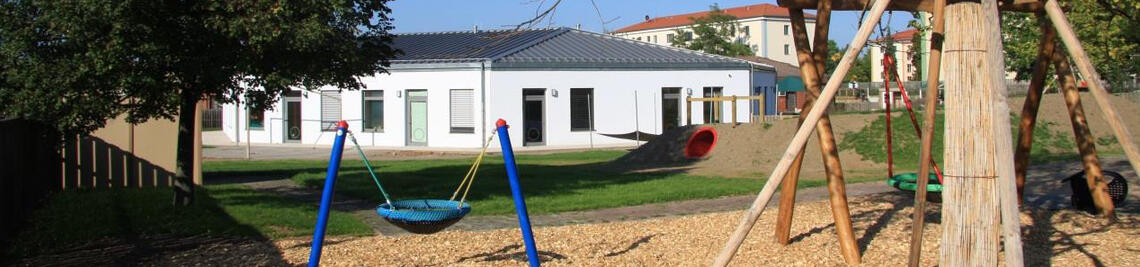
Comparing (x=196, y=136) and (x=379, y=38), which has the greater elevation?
(x=379, y=38)

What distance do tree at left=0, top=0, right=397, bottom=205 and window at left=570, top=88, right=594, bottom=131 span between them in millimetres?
20814

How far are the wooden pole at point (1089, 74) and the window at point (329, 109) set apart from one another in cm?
3094

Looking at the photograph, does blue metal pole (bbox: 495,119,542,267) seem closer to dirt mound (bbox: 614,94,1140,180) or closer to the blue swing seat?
the blue swing seat

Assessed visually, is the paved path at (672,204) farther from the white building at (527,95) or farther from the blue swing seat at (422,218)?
the white building at (527,95)

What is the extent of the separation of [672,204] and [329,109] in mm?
24130

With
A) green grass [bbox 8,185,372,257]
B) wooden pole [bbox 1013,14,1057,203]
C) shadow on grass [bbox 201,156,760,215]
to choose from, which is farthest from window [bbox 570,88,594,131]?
wooden pole [bbox 1013,14,1057,203]

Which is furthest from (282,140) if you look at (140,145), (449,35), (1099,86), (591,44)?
(1099,86)

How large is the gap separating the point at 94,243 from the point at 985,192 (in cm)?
819

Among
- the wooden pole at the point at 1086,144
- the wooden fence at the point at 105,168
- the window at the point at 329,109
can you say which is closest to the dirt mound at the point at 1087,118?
the wooden pole at the point at 1086,144

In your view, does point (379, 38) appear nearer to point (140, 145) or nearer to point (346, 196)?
point (346, 196)

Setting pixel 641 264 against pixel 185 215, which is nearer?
pixel 641 264

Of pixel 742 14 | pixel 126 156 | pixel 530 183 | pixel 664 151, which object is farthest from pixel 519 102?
pixel 742 14

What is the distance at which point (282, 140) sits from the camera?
36688 mm

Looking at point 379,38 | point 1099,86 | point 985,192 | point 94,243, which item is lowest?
point 94,243
